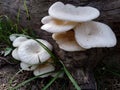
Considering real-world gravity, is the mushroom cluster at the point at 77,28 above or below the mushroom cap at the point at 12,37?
above

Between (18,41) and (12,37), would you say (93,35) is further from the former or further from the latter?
(12,37)

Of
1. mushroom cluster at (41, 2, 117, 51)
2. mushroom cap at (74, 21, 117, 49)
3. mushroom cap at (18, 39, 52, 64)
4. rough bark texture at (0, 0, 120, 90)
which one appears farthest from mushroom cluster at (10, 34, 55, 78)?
mushroom cap at (74, 21, 117, 49)

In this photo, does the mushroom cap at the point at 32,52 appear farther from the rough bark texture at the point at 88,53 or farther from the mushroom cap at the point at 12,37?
the mushroom cap at the point at 12,37

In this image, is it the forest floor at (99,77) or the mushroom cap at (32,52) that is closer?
the mushroom cap at (32,52)

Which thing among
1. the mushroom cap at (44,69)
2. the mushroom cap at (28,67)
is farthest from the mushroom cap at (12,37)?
the mushroom cap at (44,69)

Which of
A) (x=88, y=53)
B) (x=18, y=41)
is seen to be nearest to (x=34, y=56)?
(x=18, y=41)

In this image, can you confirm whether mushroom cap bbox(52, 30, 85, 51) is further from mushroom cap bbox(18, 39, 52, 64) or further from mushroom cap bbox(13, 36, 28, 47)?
mushroom cap bbox(13, 36, 28, 47)

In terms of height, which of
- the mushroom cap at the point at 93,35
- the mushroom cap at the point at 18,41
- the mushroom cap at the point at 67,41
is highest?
the mushroom cap at the point at 93,35

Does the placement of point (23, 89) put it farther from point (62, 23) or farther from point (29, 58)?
point (62, 23)
